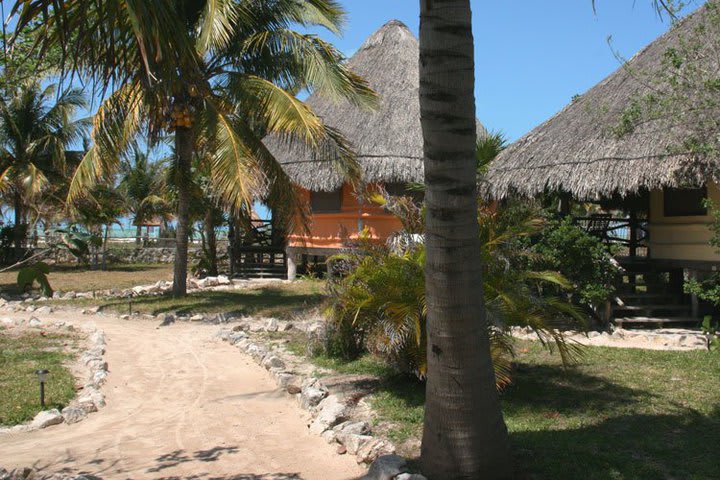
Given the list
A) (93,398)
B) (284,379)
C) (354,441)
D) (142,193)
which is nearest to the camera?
(354,441)

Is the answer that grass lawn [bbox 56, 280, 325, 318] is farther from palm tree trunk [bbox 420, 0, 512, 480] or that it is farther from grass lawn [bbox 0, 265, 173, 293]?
palm tree trunk [bbox 420, 0, 512, 480]

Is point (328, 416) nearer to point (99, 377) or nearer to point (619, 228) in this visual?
point (99, 377)

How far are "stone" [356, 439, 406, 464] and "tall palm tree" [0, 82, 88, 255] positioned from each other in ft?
61.7

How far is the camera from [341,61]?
1389 centimetres

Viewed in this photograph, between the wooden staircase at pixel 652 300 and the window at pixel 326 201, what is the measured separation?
771cm

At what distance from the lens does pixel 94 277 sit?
860 inches

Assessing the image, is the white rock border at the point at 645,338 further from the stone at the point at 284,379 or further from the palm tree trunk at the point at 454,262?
the palm tree trunk at the point at 454,262

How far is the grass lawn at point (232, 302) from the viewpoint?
13.8m

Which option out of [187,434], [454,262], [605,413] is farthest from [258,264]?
[454,262]

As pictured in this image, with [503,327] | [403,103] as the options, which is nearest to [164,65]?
[503,327]

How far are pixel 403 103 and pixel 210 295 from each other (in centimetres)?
709

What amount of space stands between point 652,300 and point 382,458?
29.8 ft

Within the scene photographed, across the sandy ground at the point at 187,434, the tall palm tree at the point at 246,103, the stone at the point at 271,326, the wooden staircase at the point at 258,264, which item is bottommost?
the sandy ground at the point at 187,434

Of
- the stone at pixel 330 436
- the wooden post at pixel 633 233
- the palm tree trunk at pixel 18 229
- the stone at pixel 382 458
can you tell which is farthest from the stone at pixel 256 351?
the palm tree trunk at pixel 18 229
